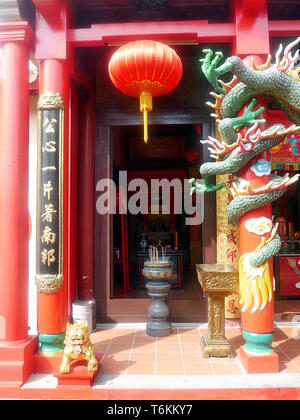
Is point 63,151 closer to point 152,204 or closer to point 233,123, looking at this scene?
point 233,123

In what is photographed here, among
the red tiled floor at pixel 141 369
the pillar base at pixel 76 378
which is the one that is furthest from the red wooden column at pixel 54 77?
the red tiled floor at pixel 141 369

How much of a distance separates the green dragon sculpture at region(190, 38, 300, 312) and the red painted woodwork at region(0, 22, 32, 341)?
201cm

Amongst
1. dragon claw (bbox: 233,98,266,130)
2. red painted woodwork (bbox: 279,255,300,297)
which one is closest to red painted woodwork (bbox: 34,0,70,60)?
dragon claw (bbox: 233,98,266,130)

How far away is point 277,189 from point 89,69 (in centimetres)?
347

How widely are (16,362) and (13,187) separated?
1805 millimetres

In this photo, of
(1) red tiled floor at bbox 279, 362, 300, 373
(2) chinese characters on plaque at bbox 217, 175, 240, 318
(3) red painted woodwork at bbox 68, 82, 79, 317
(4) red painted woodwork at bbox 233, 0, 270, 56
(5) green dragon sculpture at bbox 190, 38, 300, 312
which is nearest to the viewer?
(5) green dragon sculpture at bbox 190, 38, 300, 312

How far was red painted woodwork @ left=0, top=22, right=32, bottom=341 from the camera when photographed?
12.2ft

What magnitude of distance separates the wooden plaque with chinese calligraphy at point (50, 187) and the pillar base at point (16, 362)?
60cm

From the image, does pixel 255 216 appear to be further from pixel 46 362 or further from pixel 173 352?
pixel 46 362

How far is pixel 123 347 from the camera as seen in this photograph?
452cm

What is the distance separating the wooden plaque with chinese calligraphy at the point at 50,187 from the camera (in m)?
3.87

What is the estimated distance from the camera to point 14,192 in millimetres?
3748

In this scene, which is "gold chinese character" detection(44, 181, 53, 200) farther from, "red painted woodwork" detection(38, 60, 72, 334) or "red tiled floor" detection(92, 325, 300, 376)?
"red tiled floor" detection(92, 325, 300, 376)
